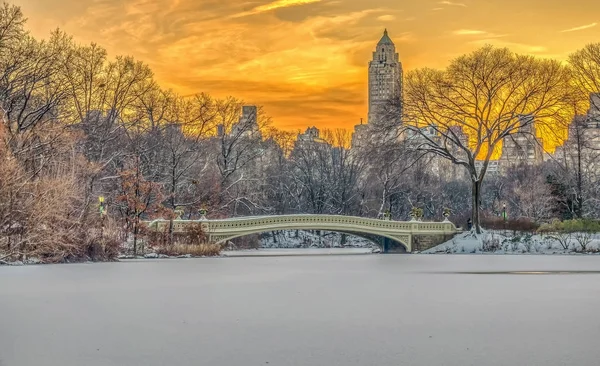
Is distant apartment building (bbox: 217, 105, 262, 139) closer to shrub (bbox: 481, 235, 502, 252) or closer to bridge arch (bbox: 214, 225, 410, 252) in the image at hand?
bridge arch (bbox: 214, 225, 410, 252)

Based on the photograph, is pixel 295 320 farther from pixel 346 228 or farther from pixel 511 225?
pixel 511 225

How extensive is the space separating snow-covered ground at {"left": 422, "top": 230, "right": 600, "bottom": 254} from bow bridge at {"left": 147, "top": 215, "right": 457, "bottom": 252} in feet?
3.27

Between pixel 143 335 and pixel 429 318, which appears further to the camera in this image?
pixel 429 318

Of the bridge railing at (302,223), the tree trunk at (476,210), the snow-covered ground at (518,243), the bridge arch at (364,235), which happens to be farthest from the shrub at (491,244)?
the bridge arch at (364,235)

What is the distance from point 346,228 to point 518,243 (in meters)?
9.19

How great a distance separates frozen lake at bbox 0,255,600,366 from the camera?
9.42 m

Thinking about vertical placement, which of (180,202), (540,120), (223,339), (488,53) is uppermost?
(488,53)

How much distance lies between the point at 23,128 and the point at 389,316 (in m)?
30.1

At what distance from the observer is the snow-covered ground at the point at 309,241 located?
6044cm

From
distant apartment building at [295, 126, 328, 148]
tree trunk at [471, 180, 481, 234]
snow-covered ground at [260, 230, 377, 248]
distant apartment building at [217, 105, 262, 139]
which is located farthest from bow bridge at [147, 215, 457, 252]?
distant apartment building at [295, 126, 328, 148]

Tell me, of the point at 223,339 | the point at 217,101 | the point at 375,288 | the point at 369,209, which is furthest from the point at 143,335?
the point at 369,209

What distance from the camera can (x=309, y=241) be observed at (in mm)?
62031

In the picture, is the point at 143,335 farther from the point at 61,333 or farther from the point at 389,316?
the point at 389,316

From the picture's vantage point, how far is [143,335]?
11.0 metres
